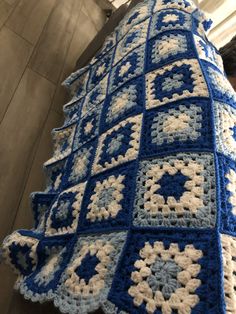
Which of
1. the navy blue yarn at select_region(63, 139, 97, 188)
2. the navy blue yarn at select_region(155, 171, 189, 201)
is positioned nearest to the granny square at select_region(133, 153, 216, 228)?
the navy blue yarn at select_region(155, 171, 189, 201)

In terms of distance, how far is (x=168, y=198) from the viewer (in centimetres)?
65

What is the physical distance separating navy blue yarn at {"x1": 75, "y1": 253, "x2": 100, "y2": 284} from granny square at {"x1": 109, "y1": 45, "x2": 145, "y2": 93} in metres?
0.58

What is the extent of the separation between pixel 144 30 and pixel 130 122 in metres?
0.48

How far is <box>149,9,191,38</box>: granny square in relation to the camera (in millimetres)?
1071

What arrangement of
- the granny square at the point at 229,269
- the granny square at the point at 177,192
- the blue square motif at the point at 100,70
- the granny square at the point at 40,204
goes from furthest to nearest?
the blue square motif at the point at 100,70, the granny square at the point at 40,204, the granny square at the point at 177,192, the granny square at the point at 229,269

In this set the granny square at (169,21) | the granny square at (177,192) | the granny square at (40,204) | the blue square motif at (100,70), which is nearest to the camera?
the granny square at (177,192)

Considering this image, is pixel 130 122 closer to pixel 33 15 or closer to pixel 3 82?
pixel 3 82

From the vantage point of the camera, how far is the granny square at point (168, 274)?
0.51m

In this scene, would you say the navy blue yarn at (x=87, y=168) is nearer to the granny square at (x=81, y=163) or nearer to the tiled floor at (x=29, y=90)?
the granny square at (x=81, y=163)

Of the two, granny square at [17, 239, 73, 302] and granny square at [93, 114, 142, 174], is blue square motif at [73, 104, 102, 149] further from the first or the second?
granny square at [17, 239, 73, 302]

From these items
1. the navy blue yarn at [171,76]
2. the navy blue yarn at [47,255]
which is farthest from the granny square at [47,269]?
the navy blue yarn at [171,76]

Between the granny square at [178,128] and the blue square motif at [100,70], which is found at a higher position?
the blue square motif at [100,70]

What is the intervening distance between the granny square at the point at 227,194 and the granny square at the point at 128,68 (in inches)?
18.1

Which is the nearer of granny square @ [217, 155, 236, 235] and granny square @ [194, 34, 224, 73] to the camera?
granny square @ [217, 155, 236, 235]
